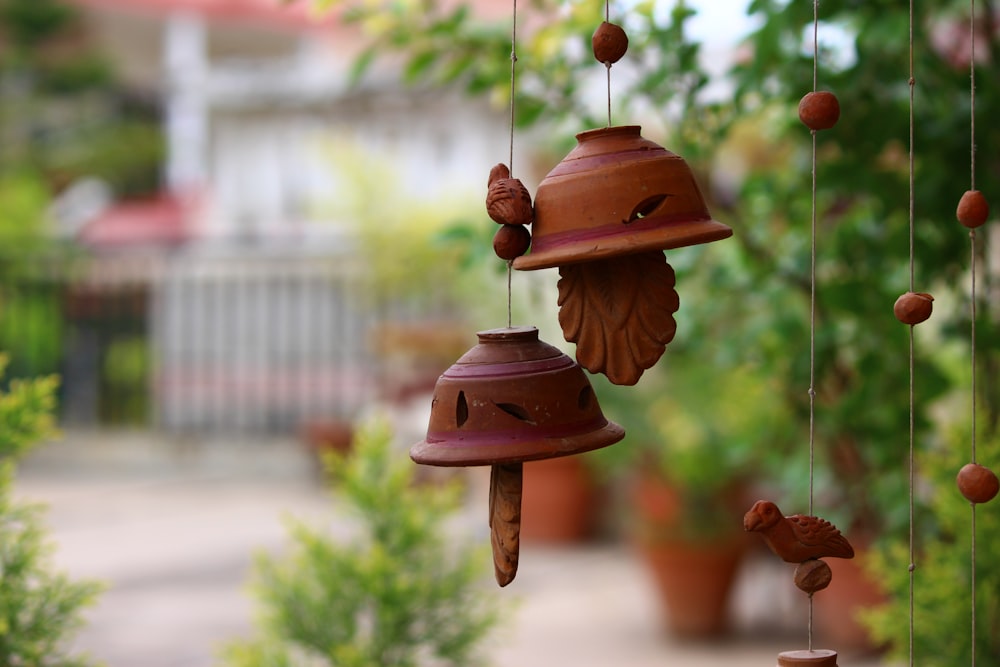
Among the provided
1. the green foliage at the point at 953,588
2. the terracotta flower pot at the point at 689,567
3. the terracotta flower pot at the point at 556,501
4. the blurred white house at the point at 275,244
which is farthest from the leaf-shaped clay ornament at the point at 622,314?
the blurred white house at the point at 275,244

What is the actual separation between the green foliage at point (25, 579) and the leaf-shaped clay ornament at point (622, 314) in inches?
35.2


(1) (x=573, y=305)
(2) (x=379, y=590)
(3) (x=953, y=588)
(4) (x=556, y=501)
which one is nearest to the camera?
(1) (x=573, y=305)

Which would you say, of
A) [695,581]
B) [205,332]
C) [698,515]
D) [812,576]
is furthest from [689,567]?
[205,332]

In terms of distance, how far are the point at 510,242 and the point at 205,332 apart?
712cm

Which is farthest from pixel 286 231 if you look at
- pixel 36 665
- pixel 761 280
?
pixel 36 665

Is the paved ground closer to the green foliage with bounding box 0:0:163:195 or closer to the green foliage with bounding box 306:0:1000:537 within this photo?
the green foliage with bounding box 306:0:1000:537

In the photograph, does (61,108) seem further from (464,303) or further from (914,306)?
(914,306)

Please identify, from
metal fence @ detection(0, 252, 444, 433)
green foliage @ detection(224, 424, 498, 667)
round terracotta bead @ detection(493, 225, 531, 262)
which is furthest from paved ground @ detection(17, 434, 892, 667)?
round terracotta bead @ detection(493, 225, 531, 262)

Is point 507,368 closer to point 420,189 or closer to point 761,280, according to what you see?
point 761,280

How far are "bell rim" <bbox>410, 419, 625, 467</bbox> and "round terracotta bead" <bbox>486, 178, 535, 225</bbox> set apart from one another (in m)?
0.21

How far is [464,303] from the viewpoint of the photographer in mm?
7129

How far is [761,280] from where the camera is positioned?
7.64ft

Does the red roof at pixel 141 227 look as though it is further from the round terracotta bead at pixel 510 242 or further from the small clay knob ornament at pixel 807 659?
the small clay knob ornament at pixel 807 659

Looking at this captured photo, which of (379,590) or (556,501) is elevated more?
(379,590)
